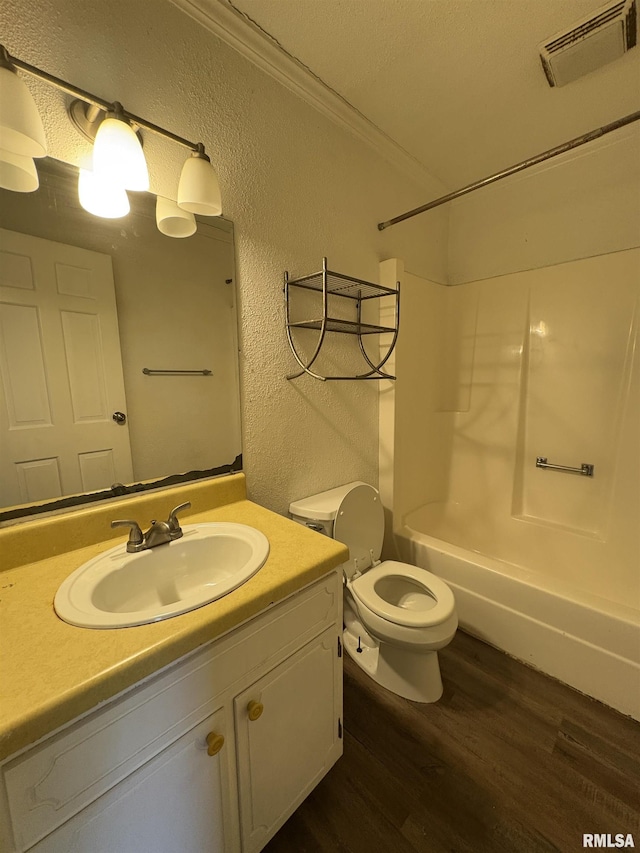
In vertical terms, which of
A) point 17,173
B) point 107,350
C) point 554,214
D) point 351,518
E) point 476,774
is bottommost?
point 476,774

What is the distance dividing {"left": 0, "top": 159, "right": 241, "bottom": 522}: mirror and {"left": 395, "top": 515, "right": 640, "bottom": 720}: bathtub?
1.28 meters

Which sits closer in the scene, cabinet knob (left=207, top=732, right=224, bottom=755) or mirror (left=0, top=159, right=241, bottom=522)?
cabinet knob (left=207, top=732, right=224, bottom=755)

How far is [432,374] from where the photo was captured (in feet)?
7.23

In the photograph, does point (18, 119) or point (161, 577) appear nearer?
point (18, 119)

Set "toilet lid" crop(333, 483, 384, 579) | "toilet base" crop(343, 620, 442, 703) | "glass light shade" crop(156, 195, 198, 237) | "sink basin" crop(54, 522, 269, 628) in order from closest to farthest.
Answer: "sink basin" crop(54, 522, 269, 628)
"glass light shade" crop(156, 195, 198, 237)
"toilet base" crop(343, 620, 442, 703)
"toilet lid" crop(333, 483, 384, 579)

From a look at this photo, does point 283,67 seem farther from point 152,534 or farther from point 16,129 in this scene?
point 152,534

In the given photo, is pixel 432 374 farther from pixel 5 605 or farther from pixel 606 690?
pixel 5 605

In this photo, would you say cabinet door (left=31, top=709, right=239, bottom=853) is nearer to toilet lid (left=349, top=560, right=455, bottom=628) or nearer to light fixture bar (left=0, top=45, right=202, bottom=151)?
toilet lid (left=349, top=560, right=455, bottom=628)

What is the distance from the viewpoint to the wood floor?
976 mm

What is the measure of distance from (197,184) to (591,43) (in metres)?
1.44

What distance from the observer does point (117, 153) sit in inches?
32.7

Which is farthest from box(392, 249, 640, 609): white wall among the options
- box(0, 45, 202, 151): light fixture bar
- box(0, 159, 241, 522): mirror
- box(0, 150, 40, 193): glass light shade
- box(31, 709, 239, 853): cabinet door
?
box(0, 150, 40, 193): glass light shade

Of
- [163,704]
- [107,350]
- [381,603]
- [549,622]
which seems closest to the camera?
[163,704]

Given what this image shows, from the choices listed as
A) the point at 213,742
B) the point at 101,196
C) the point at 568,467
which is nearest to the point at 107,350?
the point at 101,196
